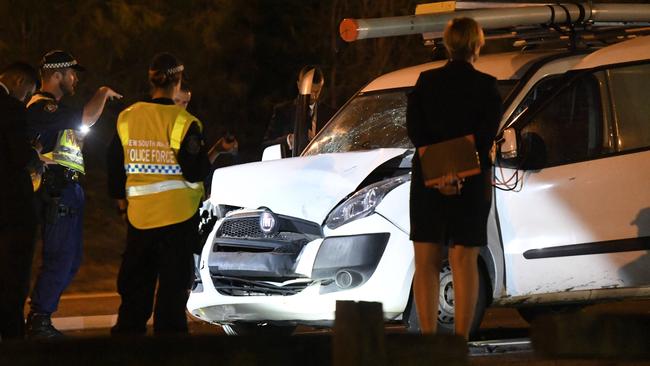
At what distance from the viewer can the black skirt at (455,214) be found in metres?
6.74

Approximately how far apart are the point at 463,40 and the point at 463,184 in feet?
2.37

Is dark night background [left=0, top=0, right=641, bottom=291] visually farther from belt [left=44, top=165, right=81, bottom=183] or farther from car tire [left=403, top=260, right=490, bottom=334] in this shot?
car tire [left=403, top=260, right=490, bottom=334]

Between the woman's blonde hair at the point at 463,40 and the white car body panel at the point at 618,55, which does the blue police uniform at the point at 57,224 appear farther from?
the white car body panel at the point at 618,55

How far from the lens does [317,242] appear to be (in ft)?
26.0

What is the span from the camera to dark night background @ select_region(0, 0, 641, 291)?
61.1ft

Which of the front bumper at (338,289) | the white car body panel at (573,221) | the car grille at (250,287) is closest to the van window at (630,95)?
the white car body panel at (573,221)

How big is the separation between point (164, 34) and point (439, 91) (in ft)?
44.7

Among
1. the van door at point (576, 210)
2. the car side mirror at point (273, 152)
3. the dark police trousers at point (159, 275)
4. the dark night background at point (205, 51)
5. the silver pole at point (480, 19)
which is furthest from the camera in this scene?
the dark night background at point (205, 51)

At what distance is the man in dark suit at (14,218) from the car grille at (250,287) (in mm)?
1253

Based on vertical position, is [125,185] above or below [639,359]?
above

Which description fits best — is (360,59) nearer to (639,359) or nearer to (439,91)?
(439,91)

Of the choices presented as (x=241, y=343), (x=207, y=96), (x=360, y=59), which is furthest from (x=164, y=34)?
(x=241, y=343)

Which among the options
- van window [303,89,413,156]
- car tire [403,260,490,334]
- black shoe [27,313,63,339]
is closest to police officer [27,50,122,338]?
black shoe [27,313,63,339]

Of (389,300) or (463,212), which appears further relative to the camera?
(389,300)
